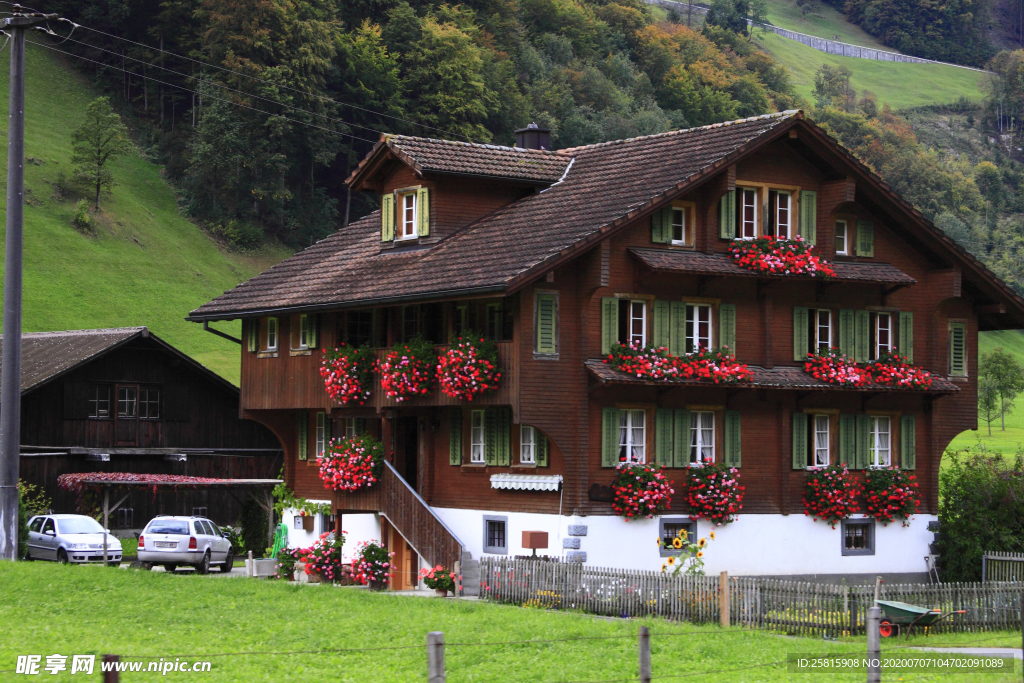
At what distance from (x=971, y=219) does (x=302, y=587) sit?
117 meters

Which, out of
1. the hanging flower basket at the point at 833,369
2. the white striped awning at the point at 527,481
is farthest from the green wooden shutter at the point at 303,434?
the hanging flower basket at the point at 833,369

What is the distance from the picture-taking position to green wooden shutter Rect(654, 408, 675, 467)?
1345 inches

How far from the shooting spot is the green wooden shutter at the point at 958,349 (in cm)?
3944

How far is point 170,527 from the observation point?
39.1 meters

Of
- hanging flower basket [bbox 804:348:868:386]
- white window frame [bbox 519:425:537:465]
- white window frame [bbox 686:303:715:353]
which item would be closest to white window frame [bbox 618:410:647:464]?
white window frame [bbox 519:425:537:465]

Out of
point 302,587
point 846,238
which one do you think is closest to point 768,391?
point 846,238

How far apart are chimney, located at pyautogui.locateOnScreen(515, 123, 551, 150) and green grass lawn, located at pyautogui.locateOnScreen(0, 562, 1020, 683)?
15.1m

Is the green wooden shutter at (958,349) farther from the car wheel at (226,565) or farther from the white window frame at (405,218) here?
the car wheel at (226,565)

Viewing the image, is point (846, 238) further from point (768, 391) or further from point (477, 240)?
point (477, 240)

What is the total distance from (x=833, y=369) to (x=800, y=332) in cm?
125

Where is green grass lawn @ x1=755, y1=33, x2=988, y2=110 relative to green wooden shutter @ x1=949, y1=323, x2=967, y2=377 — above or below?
above

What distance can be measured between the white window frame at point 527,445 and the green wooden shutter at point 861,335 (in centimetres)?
871

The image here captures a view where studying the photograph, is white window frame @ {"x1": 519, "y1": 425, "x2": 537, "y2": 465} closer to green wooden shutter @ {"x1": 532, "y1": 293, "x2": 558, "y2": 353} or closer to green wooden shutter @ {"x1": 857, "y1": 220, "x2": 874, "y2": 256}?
green wooden shutter @ {"x1": 532, "y1": 293, "x2": 558, "y2": 353}

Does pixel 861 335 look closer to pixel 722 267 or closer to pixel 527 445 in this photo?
pixel 722 267
